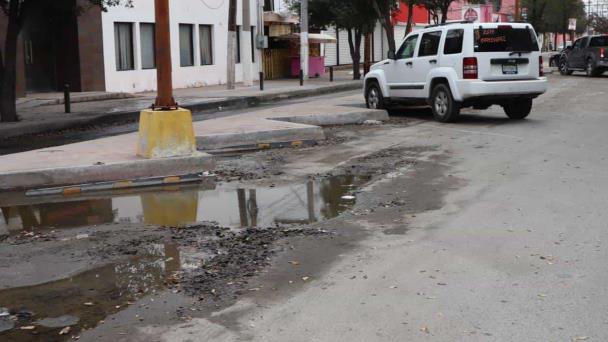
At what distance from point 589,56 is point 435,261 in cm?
2908

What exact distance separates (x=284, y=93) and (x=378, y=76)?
9.14m

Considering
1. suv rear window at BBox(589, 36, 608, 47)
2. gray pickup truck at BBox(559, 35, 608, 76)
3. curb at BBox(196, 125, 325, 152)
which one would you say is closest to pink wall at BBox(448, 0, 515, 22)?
gray pickup truck at BBox(559, 35, 608, 76)

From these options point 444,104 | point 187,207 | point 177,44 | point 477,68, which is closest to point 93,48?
point 177,44

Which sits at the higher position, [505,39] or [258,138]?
[505,39]

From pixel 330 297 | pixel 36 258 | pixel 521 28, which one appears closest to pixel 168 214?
pixel 36 258

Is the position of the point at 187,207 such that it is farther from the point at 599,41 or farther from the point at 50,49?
the point at 599,41

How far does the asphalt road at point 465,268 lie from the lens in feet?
14.5

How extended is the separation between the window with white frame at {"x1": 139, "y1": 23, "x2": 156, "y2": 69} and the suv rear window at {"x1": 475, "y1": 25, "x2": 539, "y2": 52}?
16.8m

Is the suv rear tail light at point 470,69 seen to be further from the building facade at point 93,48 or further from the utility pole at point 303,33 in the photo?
the utility pole at point 303,33

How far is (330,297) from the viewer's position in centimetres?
498

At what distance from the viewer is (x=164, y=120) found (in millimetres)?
9648

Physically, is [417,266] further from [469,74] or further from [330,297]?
[469,74]

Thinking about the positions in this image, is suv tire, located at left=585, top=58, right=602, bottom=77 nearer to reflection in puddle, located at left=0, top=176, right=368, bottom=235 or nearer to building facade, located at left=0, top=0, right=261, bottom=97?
building facade, located at left=0, top=0, right=261, bottom=97

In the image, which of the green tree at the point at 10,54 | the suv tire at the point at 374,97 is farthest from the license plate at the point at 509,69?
the green tree at the point at 10,54
